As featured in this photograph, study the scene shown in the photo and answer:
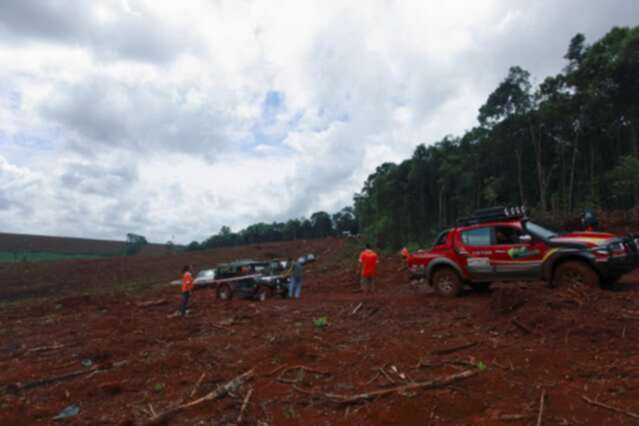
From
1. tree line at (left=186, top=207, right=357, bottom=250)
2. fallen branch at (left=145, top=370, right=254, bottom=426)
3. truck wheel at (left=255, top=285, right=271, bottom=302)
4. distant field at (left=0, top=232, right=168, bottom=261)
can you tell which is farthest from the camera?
tree line at (left=186, top=207, right=357, bottom=250)

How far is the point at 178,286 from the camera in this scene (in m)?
29.0

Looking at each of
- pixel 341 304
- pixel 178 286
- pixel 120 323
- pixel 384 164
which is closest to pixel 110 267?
pixel 178 286

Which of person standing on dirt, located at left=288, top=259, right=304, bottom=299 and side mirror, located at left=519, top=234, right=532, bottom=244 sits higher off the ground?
side mirror, located at left=519, top=234, right=532, bottom=244

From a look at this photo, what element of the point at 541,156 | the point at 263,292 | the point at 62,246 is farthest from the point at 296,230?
the point at 263,292

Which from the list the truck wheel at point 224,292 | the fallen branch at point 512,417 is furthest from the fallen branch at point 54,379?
the truck wheel at point 224,292

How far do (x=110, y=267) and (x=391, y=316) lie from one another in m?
46.8

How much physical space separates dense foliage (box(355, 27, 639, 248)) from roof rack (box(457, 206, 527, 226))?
17.1 metres

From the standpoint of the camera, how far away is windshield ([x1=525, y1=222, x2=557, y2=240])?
8.44 meters

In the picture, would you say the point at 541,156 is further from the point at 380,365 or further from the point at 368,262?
the point at 380,365

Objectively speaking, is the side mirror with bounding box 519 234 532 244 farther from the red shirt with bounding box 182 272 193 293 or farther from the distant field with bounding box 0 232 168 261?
the distant field with bounding box 0 232 168 261

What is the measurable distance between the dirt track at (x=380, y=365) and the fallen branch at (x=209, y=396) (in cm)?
9

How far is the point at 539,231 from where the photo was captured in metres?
8.59

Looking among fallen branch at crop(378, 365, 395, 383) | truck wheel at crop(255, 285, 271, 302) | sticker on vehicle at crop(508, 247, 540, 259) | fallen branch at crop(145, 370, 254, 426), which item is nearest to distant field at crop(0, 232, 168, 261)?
truck wheel at crop(255, 285, 271, 302)

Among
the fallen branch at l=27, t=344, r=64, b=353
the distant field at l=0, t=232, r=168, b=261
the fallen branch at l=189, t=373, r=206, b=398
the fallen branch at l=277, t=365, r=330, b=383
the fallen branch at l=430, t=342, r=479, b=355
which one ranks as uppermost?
the distant field at l=0, t=232, r=168, b=261
